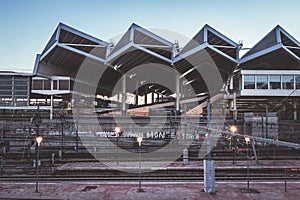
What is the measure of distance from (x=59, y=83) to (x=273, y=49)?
18041mm

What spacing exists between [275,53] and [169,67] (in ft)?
30.0

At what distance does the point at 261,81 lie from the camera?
21656 millimetres

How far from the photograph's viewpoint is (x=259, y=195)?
8086mm

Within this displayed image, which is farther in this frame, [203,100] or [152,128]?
[203,100]

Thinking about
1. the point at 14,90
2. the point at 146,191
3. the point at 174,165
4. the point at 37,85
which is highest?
the point at 37,85

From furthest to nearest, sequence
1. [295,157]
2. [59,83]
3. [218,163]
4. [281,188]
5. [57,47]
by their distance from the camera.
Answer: [59,83], [57,47], [295,157], [218,163], [281,188]

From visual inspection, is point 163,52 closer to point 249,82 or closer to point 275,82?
point 249,82

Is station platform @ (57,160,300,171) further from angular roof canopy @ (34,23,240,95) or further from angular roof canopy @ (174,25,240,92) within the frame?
angular roof canopy @ (34,23,240,95)

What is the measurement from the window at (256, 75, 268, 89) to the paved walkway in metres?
13.0

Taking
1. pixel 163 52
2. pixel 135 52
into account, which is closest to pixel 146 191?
pixel 135 52

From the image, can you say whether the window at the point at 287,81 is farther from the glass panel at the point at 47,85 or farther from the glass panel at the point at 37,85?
the glass panel at the point at 37,85

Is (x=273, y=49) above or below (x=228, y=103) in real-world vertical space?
above

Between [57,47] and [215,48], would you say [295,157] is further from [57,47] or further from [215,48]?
[57,47]

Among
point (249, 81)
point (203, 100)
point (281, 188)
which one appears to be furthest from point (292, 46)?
point (281, 188)
